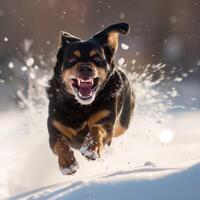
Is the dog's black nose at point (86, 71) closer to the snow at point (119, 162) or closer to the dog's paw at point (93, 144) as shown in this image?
the dog's paw at point (93, 144)

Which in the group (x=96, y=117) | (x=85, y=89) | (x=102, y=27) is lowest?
(x=96, y=117)

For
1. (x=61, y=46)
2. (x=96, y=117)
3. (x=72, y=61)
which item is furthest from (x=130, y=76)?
(x=72, y=61)

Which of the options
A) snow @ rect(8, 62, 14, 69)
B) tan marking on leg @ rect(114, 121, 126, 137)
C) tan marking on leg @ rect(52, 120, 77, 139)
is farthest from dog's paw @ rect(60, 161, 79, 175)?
snow @ rect(8, 62, 14, 69)

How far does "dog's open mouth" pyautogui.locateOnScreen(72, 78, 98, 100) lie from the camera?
565 cm

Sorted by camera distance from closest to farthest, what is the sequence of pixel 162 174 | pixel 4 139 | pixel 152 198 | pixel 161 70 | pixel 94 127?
pixel 152 198
pixel 162 174
pixel 94 127
pixel 4 139
pixel 161 70

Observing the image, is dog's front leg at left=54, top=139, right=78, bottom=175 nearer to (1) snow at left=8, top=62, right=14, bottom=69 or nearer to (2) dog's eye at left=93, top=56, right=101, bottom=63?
(2) dog's eye at left=93, top=56, right=101, bottom=63

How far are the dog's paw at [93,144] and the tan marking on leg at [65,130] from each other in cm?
21

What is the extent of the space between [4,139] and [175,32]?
492 inches

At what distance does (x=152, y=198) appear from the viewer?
11.5ft

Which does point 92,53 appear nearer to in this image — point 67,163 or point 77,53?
point 77,53

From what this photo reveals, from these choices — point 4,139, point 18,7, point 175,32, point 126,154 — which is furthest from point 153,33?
point 126,154

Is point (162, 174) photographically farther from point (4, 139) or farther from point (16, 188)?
point (4, 139)

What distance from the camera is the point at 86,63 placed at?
569 centimetres

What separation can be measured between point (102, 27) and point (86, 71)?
14.3 meters
